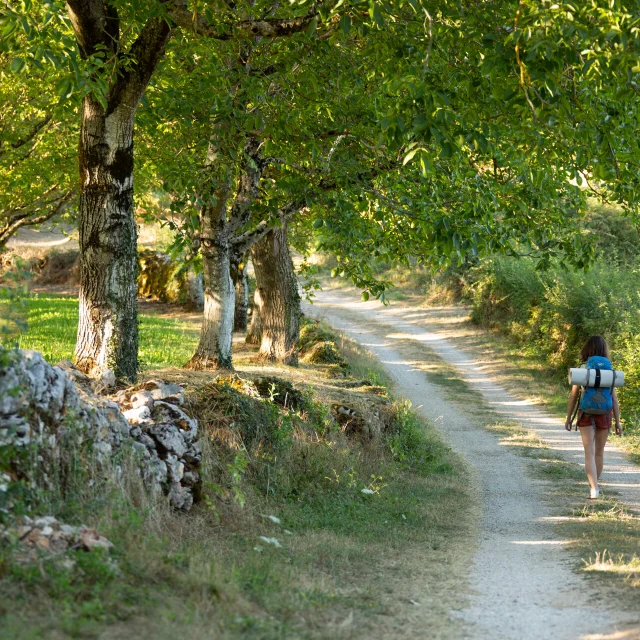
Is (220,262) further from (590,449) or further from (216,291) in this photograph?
(590,449)

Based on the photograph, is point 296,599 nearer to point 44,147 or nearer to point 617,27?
point 617,27

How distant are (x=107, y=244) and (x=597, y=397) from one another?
6.33 m

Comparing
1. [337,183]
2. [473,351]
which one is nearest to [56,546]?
[337,183]

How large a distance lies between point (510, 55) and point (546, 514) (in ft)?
18.0

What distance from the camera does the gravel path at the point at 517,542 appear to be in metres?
5.51

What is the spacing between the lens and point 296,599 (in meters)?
5.58

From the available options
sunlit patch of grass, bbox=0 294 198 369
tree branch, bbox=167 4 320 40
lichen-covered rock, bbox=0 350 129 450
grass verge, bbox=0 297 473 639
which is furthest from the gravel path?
tree branch, bbox=167 4 320 40

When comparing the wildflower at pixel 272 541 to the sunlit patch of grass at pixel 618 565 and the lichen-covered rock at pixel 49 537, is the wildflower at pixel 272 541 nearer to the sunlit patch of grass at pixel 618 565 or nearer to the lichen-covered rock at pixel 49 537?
the lichen-covered rock at pixel 49 537

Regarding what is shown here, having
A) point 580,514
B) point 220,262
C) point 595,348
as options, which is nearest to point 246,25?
point 220,262

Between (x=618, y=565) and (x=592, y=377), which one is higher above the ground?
(x=592, y=377)

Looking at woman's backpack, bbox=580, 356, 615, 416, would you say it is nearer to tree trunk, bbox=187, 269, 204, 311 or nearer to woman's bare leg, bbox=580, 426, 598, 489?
woman's bare leg, bbox=580, 426, 598, 489

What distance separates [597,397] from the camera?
32.2 ft

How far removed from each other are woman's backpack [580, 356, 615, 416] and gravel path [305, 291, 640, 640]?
1308 mm

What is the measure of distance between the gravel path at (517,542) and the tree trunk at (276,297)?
331cm
